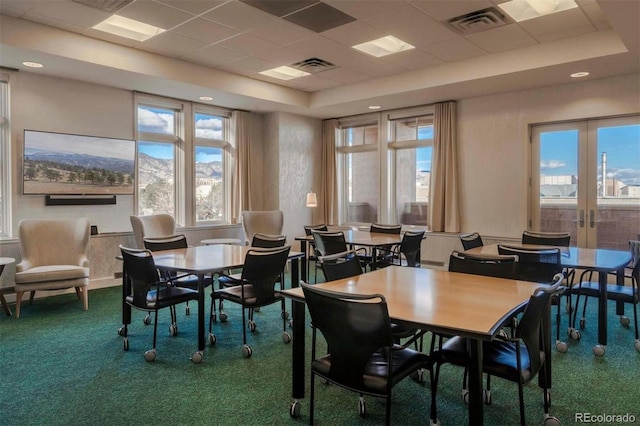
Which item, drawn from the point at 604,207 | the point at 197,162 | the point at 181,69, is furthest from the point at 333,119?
the point at 604,207

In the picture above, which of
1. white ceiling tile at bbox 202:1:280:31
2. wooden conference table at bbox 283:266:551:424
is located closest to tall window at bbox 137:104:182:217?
white ceiling tile at bbox 202:1:280:31

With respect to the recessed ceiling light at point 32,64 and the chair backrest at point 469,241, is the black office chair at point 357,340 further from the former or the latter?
the recessed ceiling light at point 32,64

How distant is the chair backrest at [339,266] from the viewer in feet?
9.29

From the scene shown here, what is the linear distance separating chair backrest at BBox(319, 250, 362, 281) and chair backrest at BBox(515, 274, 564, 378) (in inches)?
46.8

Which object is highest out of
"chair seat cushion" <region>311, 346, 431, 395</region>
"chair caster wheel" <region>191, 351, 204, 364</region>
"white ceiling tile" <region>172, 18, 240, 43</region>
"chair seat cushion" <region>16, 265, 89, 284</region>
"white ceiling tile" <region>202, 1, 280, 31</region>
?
"white ceiling tile" <region>172, 18, 240, 43</region>

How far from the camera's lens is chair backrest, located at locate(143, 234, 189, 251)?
14.6 feet

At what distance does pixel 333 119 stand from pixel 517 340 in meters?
6.93

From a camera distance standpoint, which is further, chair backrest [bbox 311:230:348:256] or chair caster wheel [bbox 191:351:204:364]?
chair backrest [bbox 311:230:348:256]

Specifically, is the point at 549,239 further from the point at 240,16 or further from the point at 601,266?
the point at 240,16

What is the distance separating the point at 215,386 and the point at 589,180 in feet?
18.5

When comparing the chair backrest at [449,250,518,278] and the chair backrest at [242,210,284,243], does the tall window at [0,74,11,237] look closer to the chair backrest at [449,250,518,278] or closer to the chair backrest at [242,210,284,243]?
the chair backrest at [242,210,284,243]

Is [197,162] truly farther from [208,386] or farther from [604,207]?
[604,207]

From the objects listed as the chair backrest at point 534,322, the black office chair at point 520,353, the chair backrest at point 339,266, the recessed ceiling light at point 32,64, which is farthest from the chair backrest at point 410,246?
the recessed ceiling light at point 32,64

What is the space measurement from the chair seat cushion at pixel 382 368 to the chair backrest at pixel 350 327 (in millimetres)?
41
